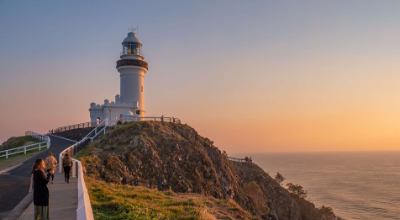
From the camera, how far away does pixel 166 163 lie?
2889 centimetres

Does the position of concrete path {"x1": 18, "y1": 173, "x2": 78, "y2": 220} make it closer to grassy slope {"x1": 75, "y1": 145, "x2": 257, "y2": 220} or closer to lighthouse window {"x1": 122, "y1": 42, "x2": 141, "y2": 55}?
grassy slope {"x1": 75, "y1": 145, "x2": 257, "y2": 220}

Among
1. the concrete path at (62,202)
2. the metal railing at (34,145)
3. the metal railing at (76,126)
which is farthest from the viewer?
the metal railing at (76,126)

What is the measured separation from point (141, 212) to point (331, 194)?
7591 cm

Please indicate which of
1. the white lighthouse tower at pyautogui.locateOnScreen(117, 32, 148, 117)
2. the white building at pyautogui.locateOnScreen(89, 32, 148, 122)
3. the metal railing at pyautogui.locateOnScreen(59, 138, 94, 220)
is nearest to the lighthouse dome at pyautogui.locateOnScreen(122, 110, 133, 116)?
the white building at pyautogui.locateOnScreen(89, 32, 148, 122)

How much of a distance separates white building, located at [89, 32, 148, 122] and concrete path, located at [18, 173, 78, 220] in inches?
1260

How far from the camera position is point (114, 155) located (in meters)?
25.5

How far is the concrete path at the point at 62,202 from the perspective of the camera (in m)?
7.73

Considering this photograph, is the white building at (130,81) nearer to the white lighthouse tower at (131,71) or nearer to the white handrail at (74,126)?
the white lighthouse tower at (131,71)

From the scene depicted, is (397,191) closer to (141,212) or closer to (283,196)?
(283,196)

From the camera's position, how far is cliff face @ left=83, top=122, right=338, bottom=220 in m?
24.3

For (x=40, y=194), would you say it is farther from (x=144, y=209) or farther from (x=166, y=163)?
(x=166, y=163)

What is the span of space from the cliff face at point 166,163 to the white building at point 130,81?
32.7 ft

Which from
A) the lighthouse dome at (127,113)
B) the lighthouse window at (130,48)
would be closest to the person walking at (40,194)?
the lighthouse dome at (127,113)

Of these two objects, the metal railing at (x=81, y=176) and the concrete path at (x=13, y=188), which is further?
the concrete path at (x=13, y=188)
